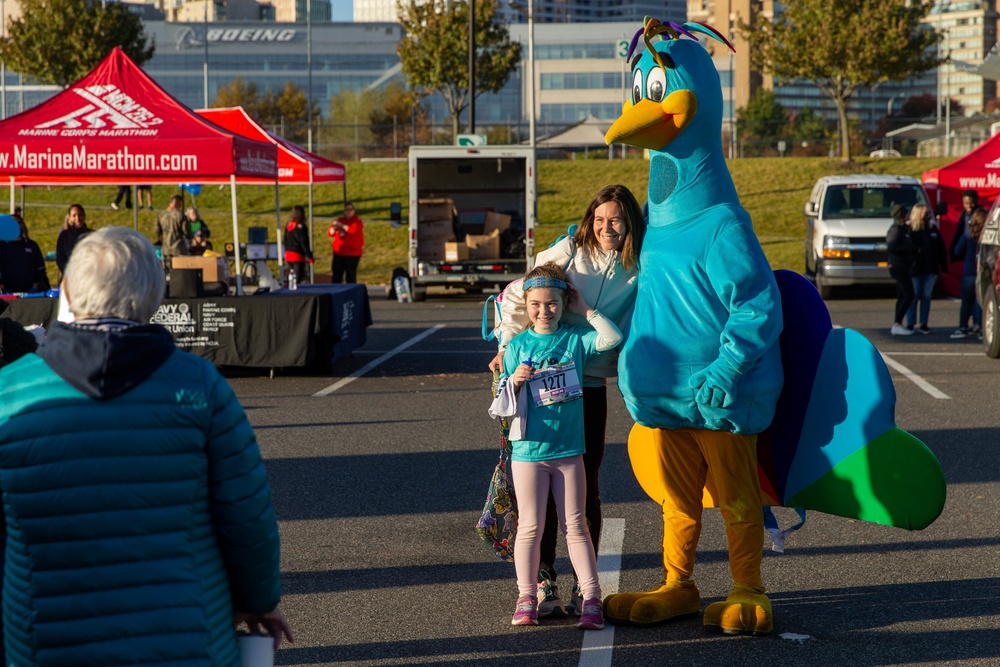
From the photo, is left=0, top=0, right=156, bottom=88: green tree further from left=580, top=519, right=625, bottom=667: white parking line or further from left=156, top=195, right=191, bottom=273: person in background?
left=580, top=519, right=625, bottom=667: white parking line

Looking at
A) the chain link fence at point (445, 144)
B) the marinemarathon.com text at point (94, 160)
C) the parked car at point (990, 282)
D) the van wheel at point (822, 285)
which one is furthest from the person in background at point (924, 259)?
the chain link fence at point (445, 144)

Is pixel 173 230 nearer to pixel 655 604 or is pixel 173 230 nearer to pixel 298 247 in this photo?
pixel 298 247

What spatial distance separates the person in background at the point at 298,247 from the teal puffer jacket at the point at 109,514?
18.4 metres

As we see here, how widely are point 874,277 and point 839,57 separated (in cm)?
2040

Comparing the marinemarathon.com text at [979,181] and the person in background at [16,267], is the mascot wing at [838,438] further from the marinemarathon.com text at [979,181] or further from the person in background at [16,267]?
the marinemarathon.com text at [979,181]

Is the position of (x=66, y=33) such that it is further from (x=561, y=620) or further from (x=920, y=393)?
(x=561, y=620)

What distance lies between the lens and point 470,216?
23328mm

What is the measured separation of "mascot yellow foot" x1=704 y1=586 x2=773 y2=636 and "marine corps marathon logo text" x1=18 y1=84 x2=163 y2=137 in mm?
10077

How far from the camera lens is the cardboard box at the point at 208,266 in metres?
12.7

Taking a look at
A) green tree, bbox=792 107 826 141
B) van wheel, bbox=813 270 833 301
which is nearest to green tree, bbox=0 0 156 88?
van wheel, bbox=813 270 833 301

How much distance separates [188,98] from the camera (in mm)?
128500

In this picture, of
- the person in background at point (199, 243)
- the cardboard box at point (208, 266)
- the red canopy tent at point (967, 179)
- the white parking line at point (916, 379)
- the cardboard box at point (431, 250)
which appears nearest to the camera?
the white parking line at point (916, 379)

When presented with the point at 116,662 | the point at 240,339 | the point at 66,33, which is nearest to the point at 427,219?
the point at 240,339

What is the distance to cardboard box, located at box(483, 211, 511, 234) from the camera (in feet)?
74.9
